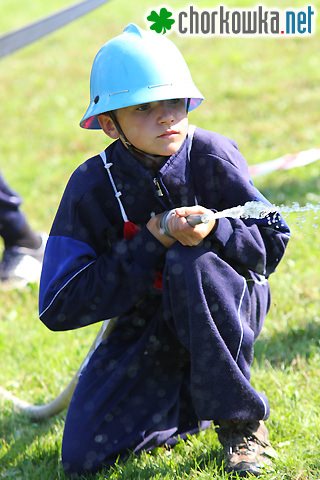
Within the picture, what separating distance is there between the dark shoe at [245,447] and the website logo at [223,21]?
5.60ft

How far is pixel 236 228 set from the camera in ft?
9.68

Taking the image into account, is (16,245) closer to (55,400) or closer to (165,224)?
(55,400)

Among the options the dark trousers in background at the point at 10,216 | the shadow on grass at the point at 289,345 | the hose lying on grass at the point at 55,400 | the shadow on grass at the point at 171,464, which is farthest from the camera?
the dark trousers in background at the point at 10,216

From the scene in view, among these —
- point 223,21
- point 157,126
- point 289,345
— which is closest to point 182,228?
point 157,126

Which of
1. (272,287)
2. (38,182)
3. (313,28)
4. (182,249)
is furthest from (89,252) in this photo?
(313,28)

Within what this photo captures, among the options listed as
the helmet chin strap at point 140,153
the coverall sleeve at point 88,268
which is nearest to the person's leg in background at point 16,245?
the coverall sleeve at point 88,268

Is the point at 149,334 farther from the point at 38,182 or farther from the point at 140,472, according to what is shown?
the point at 38,182

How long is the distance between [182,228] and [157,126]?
40 cm

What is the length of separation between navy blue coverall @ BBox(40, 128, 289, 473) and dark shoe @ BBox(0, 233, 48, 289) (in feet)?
7.27

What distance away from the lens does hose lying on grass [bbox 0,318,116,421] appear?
11.2 feet

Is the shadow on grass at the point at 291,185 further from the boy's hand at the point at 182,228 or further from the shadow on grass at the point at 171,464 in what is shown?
the boy's hand at the point at 182,228

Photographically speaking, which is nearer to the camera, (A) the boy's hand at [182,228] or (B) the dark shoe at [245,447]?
(A) the boy's hand at [182,228]

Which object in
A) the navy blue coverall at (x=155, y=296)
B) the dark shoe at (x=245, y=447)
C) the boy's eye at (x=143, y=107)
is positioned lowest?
the dark shoe at (x=245, y=447)

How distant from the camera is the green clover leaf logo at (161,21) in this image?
3.60 meters
